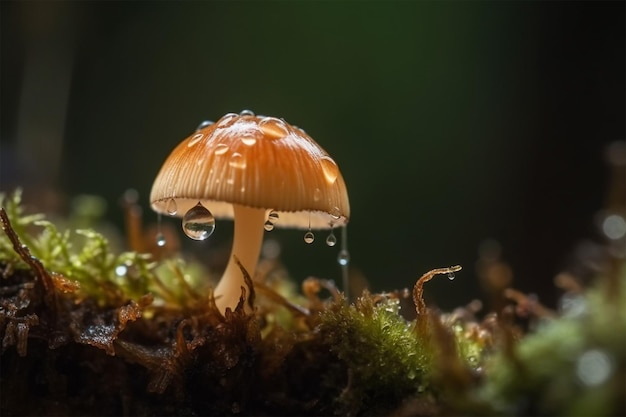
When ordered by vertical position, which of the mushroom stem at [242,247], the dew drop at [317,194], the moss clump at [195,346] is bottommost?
the moss clump at [195,346]

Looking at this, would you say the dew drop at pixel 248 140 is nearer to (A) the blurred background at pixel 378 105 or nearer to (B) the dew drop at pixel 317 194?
(B) the dew drop at pixel 317 194

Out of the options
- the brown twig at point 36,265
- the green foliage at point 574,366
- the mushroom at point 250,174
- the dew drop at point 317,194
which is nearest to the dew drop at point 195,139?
the mushroom at point 250,174

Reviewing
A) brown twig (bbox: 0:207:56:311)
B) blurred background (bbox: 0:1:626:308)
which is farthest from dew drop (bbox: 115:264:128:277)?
blurred background (bbox: 0:1:626:308)

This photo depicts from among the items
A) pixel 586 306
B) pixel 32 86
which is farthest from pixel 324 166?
pixel 32 86

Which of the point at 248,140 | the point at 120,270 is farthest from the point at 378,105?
the point at 248,140

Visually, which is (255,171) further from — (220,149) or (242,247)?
(242,247)

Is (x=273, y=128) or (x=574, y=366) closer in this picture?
(x=574, y=366)

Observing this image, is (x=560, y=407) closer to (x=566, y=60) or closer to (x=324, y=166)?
(x=324, y=166)
